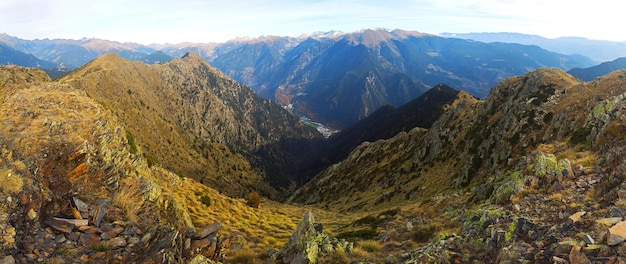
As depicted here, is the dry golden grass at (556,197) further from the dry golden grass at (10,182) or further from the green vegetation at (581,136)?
the dry golden grass at (10,182)

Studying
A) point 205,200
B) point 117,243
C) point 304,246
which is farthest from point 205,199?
point 304,246

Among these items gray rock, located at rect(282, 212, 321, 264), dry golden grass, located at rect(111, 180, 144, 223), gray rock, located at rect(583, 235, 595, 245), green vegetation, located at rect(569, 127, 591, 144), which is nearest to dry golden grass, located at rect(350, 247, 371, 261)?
gray rock, located at rect(282, 212, 321, 264)

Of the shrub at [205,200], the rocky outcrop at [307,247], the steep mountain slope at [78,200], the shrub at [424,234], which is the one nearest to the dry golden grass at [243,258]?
the steep mountain slope at [78,200]

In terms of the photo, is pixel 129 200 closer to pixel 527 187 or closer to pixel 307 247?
pixel 307 247

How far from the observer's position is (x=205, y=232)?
18406 millimetres

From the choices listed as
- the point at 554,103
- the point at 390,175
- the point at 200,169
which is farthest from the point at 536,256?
the point at 200,169

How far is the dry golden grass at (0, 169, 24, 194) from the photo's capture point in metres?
15.6

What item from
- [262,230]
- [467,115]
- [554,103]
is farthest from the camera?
[467,115]

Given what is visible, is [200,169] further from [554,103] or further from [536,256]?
[536,256]

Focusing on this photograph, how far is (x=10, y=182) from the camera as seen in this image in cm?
Answer: 1606

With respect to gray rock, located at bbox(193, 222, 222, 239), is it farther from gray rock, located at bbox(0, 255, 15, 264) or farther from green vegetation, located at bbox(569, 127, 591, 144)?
green vegetation, located at bbox(569, 127, 591, 144)

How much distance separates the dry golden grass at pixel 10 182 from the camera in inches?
615

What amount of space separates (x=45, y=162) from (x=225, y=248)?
38.7 feet

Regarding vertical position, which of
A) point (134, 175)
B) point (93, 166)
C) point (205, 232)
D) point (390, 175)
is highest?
point (93, 166)
